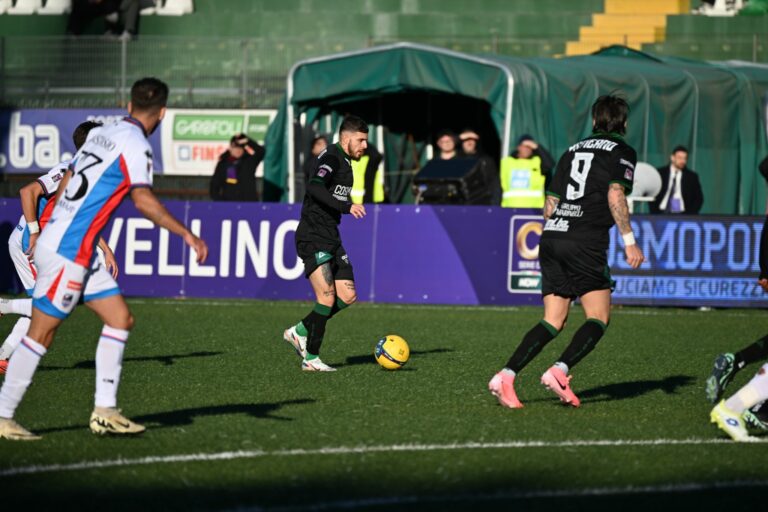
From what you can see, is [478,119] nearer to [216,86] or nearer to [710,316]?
[216,86]

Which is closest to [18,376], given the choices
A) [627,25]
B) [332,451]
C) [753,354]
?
[332,451]

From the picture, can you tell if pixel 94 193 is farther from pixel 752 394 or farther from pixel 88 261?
pixel 752 394

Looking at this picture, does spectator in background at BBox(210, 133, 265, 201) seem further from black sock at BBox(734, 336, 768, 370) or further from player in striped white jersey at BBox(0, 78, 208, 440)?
player in striped white jersey at BBox(0, 78, 208, 440)

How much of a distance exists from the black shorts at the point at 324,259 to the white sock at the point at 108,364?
3.77 m

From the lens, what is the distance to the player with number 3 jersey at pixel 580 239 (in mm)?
8969

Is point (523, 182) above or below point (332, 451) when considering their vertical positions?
above

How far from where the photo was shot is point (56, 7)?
29.3m

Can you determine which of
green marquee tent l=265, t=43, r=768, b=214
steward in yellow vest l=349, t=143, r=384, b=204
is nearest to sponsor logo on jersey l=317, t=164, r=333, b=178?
steward in yellow vest l=349, t=143, r=384, b=204

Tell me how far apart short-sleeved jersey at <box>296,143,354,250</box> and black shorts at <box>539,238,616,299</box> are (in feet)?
7.68

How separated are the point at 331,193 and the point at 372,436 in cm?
362

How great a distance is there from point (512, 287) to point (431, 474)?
11792mm

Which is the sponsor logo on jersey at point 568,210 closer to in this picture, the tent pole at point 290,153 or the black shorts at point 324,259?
the black shorts at point 324,259

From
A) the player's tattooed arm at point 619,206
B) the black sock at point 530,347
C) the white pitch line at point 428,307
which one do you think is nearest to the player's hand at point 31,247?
the black sock at point 530,347

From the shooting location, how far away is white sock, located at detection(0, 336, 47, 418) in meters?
7.31
